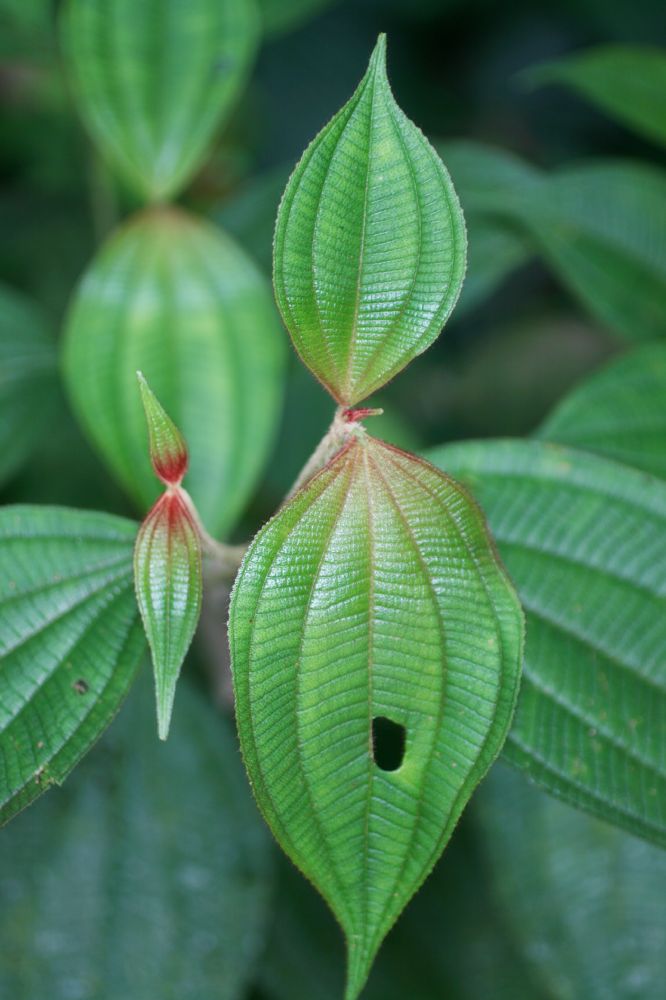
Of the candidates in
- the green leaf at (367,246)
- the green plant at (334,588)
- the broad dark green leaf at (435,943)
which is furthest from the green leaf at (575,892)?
the green leaf at (367,246)

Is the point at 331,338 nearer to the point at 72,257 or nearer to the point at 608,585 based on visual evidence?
the point at 608,585

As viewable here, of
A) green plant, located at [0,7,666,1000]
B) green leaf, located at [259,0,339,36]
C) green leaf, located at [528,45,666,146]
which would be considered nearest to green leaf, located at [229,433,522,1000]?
green plant, located at [0,7,666,1000]

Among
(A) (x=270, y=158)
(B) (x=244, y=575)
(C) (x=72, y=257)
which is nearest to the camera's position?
(B) (x=244, y=575)

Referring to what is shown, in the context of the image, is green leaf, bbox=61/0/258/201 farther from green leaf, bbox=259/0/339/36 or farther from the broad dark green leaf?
the broad dark green leaf

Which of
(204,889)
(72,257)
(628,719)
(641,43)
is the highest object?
(641,43)

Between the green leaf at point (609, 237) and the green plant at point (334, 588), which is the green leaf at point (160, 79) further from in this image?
the green leaf at point (609, 237)

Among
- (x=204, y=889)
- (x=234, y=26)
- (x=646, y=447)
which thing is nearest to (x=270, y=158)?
(x=234, y=26)

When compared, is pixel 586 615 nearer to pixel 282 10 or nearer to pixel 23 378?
pixel 23 378
